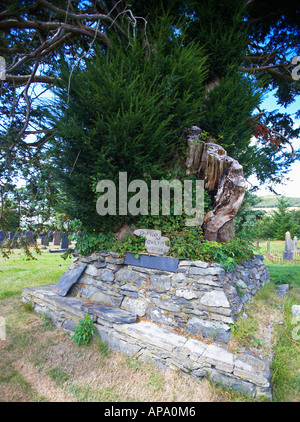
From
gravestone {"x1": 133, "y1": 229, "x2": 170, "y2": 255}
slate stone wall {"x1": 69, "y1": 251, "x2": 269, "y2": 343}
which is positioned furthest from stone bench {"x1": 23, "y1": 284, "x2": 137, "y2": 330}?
gravestone {"x1": 133, "y1": 229, "x2": 170, "y2": 255}

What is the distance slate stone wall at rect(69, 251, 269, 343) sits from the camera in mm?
3068

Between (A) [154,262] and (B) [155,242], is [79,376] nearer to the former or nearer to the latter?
(A) [154,262]

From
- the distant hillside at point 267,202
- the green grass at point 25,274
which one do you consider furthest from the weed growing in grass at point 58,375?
the distant hillside at point 267,202

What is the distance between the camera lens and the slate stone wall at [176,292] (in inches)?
121

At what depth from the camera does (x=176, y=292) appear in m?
3.32

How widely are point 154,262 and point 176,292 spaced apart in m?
0.58

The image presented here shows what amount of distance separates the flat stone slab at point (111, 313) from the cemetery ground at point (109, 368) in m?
0.41

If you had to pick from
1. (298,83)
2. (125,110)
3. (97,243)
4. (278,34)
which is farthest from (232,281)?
(278,34)
